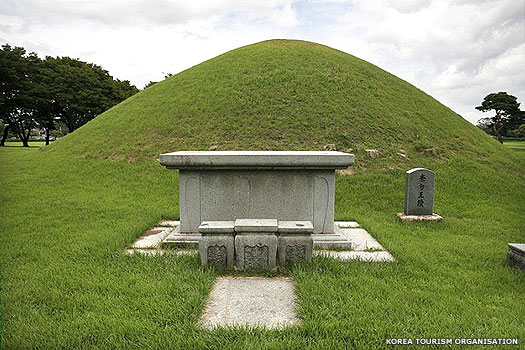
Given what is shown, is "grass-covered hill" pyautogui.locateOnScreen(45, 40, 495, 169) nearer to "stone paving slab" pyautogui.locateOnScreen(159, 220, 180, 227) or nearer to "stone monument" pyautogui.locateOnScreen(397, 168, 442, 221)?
"stone monument" pyautogui.locateOnScreen(397, 168, 442, 221)

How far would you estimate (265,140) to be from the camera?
11.5 m

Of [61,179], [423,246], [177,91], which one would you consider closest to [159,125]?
[177,91]

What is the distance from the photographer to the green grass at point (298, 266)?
2580 millimetres

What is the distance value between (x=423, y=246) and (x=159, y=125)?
36.1 ft

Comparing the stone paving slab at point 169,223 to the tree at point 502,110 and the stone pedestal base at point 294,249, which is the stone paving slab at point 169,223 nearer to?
the stone pedestal base at point 294,249

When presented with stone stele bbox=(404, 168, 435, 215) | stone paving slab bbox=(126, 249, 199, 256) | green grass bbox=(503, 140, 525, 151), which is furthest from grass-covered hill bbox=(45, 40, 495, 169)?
green grass bbox=(503, 140, 525, 151)

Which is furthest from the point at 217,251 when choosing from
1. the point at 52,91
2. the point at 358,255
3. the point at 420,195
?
the point at 52,91

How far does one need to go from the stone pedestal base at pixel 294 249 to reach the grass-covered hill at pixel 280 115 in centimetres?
750

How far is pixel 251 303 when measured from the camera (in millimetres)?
2977

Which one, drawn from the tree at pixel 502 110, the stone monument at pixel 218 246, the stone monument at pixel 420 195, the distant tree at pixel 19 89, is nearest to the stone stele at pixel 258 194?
the stone monument at pixel 218 246

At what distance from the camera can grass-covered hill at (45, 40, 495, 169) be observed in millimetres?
11602

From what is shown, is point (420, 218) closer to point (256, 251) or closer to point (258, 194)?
point (258, 194)

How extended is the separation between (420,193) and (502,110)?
114 feet

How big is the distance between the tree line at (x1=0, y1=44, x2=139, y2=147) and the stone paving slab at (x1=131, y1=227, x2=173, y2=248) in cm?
2634
